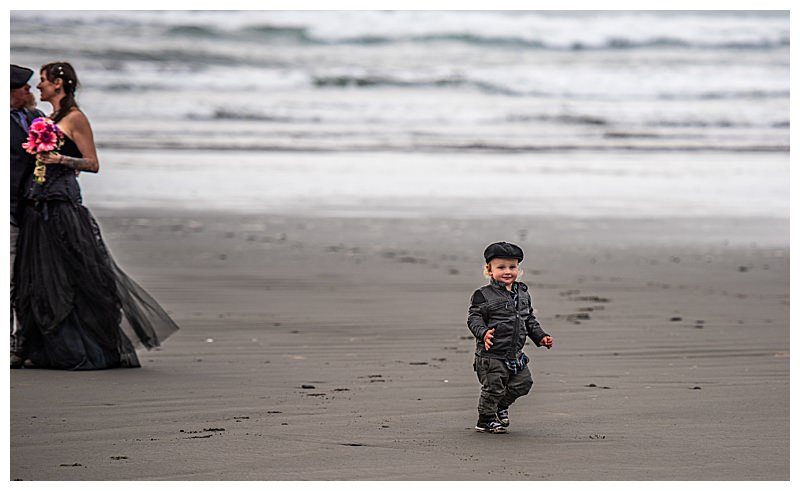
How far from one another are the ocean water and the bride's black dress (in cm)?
897

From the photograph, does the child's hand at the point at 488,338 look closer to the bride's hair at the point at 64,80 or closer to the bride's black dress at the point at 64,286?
the bride's black dress at the point at 64,286

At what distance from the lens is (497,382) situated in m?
5.00

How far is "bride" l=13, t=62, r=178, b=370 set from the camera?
656 cm

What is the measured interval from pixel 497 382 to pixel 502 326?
0.23m

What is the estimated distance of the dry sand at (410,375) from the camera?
15.1 ft

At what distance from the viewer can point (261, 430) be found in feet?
16.7

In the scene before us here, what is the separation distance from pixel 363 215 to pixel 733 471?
36.2 feet

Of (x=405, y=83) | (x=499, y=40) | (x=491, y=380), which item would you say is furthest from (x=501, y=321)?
(x=499, y=40)

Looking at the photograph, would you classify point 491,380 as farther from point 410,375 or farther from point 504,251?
point 410,375

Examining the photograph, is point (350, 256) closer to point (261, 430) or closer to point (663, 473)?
point (261, 430)

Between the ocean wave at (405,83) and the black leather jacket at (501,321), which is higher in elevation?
the ocean wave at (405,83)

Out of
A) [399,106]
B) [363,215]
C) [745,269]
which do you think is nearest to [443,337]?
[745,269]

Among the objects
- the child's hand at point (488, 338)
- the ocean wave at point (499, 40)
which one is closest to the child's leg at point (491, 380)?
the child's hand at point (488, 338)

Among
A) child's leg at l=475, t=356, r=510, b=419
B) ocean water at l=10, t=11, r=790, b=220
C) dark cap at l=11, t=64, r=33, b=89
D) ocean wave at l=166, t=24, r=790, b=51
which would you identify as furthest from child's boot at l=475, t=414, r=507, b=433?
ocean wave at l=166, t=24, r=790, b=51
